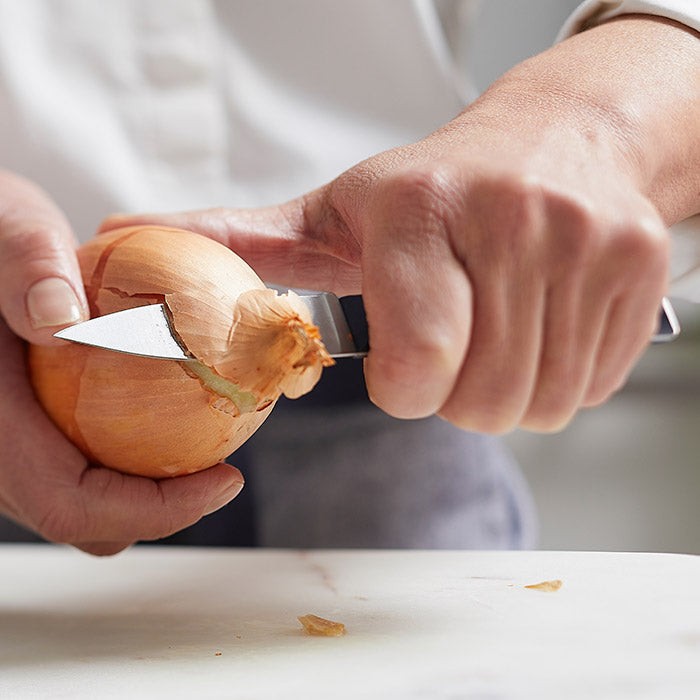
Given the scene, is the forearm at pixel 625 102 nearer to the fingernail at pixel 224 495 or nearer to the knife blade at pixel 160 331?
the knife blade at pixel 160 331

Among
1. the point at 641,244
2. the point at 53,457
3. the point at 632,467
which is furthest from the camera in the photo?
the point at 632,467

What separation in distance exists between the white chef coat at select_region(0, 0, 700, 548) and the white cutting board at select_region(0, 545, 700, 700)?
0.19 m

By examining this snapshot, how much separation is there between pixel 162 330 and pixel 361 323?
135mm

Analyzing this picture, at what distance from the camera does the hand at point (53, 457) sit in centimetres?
63

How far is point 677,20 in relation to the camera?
2.15ft

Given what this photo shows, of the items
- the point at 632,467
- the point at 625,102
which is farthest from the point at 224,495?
the point at 632,467

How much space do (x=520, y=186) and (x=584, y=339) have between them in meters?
0.10

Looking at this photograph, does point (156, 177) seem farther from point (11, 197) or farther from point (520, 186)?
point (520, 186)

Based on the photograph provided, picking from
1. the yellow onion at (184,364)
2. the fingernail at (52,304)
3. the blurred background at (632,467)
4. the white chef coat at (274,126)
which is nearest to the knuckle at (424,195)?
the yellow onion at (184,364)

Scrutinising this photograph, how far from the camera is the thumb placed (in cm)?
62

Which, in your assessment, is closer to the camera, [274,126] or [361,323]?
[361,323]

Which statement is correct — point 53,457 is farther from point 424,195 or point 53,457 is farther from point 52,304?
point 424,195

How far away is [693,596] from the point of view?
1.97 feet

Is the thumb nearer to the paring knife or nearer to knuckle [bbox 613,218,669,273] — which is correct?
the paring knife
